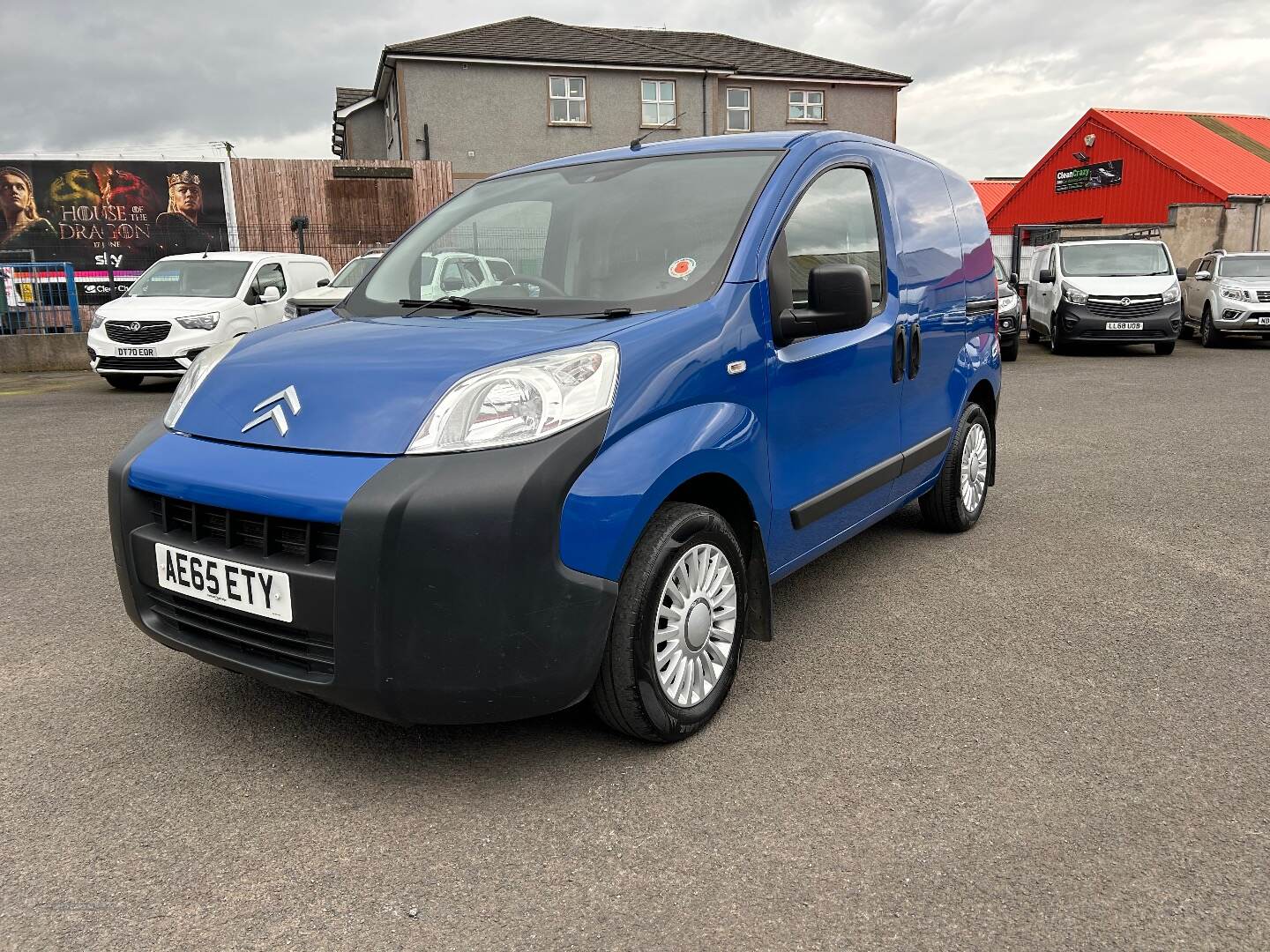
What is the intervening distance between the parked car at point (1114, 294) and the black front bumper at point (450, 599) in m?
14.7

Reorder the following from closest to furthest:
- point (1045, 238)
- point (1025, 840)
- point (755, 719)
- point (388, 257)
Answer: point (1025, 840), point (755, 719), point (388, 257), point (1045, 238)

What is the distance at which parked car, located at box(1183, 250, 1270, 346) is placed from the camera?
16469 millimetres

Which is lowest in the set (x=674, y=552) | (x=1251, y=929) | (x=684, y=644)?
(x=1251, y=929)

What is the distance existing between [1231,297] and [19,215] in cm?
2356

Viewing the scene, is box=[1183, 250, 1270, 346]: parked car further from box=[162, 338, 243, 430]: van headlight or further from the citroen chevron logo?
the citroen chevron logo

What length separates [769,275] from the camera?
3236mm

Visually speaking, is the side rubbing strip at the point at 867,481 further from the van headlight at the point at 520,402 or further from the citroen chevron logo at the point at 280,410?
the citroen chevron logo at the point at 280,410

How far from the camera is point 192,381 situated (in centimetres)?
314

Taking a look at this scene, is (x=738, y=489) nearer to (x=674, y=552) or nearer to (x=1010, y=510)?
(x=674, y=552)

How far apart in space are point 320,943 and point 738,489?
1685 millimetres

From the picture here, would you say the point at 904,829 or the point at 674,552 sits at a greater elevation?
the point at 674,552

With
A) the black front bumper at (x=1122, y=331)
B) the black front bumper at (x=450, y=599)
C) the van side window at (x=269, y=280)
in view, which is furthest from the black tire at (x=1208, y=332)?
the black front bumper at (x=450, y=599)

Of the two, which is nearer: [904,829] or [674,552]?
[904,829]

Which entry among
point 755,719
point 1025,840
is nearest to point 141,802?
point 755,719
